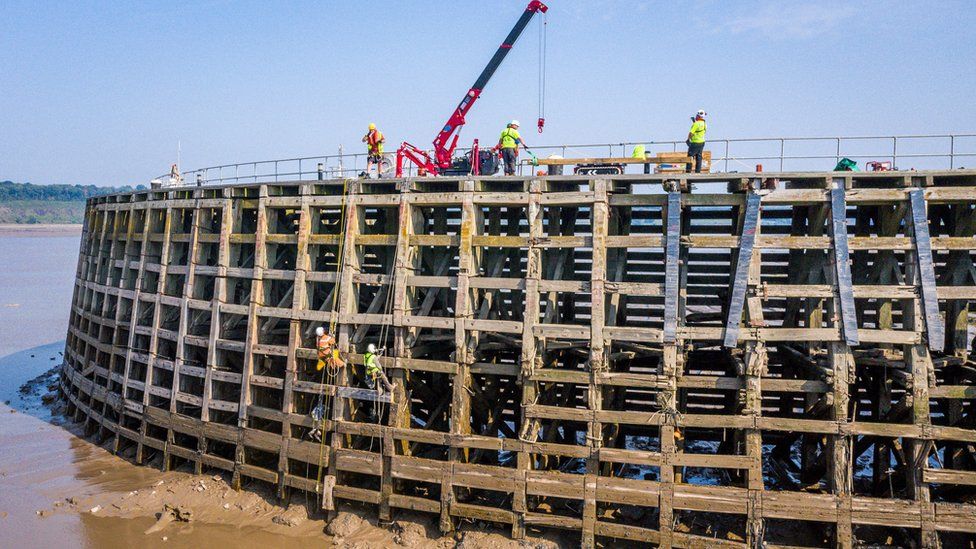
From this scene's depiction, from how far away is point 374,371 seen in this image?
44.8 feet

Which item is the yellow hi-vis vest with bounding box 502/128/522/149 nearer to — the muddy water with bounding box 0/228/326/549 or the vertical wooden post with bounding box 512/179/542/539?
the vertical wooden post with bounding box 512/179/542/539

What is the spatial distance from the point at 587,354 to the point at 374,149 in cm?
750

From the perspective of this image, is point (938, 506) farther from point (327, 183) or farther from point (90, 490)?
point (90, 490)

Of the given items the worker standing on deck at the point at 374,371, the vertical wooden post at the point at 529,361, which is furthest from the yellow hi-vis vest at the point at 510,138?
the worker standing on deck at the point at 374,371

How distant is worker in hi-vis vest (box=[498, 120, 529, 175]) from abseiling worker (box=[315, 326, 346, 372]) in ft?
18.9

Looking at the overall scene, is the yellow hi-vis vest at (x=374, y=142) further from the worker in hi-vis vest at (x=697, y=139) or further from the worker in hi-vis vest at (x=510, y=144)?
the worker in hi-vis vest at (x=697, y=139)

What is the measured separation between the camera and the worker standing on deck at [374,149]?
16.6 m

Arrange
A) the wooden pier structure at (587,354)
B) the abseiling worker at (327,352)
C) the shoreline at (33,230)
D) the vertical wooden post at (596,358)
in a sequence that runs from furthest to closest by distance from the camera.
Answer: the shoreline at (33,230)
the abseiling worker at (327,352)
the vertical wooden post at (596,358)
the wooden pier structure at (587,354)

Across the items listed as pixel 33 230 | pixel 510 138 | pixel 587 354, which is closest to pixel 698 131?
pixel 510 138

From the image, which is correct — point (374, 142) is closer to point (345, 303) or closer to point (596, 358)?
point (345, 303)

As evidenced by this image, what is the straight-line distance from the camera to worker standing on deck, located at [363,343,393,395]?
44.7 ft

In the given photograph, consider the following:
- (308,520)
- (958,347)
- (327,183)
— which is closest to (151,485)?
(308,520)

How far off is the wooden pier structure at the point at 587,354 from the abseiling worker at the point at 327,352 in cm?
25

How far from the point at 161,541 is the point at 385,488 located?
4.94 meters
